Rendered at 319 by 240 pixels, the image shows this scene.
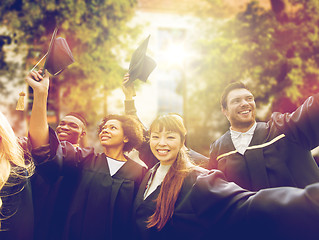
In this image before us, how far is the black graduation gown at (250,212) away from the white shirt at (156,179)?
510mm

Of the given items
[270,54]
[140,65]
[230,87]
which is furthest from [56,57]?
[270,54]

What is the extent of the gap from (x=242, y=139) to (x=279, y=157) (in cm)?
38

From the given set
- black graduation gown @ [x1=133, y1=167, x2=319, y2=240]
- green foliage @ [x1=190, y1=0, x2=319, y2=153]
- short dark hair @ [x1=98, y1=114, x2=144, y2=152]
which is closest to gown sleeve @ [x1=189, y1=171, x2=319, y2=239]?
black graduation gown @ [x1=133, y1=167, x2=319, y2=240]

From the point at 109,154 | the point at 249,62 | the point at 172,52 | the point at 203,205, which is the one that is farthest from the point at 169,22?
the point at 203,205

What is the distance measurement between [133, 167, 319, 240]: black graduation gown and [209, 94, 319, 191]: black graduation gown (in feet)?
2.73

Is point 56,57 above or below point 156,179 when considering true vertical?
above

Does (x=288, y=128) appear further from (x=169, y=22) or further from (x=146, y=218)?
(x=169, y=22)

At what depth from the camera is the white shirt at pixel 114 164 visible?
2.86 m

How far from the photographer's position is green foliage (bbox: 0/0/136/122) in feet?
36.6

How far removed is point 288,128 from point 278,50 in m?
10.9

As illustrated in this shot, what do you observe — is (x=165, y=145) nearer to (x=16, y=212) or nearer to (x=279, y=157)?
(x=279, y=157)

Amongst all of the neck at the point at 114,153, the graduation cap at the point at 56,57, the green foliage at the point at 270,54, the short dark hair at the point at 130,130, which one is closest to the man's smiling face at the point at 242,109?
the short dark hair at the point at 130,130

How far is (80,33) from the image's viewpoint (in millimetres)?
11672

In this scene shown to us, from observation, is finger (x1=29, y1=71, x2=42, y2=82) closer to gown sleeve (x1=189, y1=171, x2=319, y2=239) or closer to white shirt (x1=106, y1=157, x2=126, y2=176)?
white shirt (x1=106, y1=157, x2=126, y2=176)
